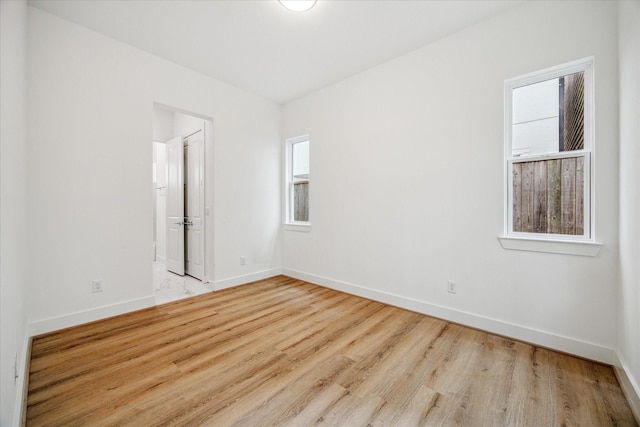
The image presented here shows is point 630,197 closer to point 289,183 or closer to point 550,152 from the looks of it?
point 550,152

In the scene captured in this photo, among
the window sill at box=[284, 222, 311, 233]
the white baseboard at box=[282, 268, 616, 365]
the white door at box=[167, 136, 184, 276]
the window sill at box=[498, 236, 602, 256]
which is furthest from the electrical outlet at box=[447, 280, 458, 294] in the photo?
the white door at box=[167, 136, 184, 276]

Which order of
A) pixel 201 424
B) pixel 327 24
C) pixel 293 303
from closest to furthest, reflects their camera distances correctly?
pixel 201 424
pixel 327 24
pixel 293 303

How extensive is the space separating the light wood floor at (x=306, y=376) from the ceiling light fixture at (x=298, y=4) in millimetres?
2967

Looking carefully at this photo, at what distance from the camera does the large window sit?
83.2 inches

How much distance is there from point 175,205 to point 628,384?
18.2 feet

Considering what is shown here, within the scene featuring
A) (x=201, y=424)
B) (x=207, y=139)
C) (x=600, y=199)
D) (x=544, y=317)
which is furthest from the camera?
(x=207, y=139)

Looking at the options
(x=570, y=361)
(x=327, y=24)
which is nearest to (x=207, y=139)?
(x=327, y=24)

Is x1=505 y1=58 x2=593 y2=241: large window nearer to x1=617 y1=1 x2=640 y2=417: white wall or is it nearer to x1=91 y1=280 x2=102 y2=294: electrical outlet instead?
x1=617 y1=1 x2=640 y2=417: white wall

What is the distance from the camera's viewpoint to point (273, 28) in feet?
8.78

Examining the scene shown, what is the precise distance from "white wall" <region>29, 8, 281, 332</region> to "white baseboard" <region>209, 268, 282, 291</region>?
846 millimetres

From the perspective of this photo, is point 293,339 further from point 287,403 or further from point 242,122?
point 242,122

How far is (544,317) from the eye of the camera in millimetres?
2234

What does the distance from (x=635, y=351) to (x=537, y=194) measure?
4.09ft

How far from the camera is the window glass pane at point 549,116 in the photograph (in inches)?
85.4
